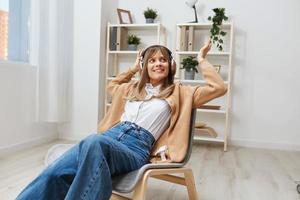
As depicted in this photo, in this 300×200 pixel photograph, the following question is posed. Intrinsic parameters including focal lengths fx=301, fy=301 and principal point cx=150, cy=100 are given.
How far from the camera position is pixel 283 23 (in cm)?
336

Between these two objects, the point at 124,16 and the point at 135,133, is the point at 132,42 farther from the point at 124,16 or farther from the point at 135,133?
the point at 135,133

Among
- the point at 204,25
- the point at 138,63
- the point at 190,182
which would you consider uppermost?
the point at 204,25

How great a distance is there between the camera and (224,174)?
2.35 metres

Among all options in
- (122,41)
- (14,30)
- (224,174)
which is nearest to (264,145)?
(224,174)

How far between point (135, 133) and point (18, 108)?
1.74m

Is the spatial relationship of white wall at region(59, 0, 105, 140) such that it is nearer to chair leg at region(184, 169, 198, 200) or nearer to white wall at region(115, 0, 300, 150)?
white wall at region(115, 0, 300, 150)

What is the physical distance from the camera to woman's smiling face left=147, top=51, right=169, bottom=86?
64.2 inches

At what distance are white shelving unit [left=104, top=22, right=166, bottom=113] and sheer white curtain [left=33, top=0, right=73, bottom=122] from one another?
508mm

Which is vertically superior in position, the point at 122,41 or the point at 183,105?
the point at 122,41

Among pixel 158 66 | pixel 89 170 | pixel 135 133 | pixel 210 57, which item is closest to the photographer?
pixel 89 170

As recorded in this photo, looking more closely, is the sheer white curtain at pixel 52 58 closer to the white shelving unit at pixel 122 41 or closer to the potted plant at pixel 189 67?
the white shelving unit at pixel 122 41

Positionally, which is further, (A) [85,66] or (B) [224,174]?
(A) [85,66]

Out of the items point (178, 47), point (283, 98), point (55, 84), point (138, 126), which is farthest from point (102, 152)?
point (283, 98)

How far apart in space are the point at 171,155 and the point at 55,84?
1917 mm
